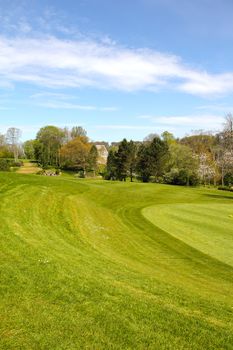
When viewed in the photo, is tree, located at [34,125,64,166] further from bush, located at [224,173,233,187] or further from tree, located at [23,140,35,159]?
bush, located at [224,173,233,187]

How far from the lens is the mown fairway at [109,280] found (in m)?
6.96

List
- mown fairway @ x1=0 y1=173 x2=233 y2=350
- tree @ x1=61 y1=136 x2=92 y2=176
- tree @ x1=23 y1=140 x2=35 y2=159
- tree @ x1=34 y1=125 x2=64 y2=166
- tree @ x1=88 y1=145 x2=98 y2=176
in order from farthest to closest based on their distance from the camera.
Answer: tree @ x1=23 y1=140 x2=35 y2=159 < tree @ x1=34 y1=125 x2=64 y2=166 < tree @ x1=61 y1=136 x2=92 y2=176 < tree @ x1=88 y1=145 x2=98 y2=176 < mown fairway @ x1=0 y1=173 x2=233 y2=350

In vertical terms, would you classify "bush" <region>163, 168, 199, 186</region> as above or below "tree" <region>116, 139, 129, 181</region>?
below

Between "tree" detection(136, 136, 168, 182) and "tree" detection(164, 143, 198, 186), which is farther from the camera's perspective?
"tree" detection(136, 136, 168, 182)

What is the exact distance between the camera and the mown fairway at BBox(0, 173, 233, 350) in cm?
696

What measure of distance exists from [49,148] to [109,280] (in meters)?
123

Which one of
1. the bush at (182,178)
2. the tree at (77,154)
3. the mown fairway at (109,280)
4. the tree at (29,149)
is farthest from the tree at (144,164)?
the tree at (29,149)

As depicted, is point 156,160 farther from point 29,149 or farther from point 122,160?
point 29,149

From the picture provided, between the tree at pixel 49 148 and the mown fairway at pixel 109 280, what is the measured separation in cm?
10542

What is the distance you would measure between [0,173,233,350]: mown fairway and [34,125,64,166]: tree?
10542 cm

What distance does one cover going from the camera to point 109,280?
1020 cm

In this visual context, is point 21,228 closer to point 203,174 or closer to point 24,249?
point 24,249

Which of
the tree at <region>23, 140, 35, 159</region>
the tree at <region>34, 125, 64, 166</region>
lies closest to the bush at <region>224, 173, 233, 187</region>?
the tree at <region>34, 125, 64, 166</region>

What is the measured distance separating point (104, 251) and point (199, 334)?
8623 millimetres
